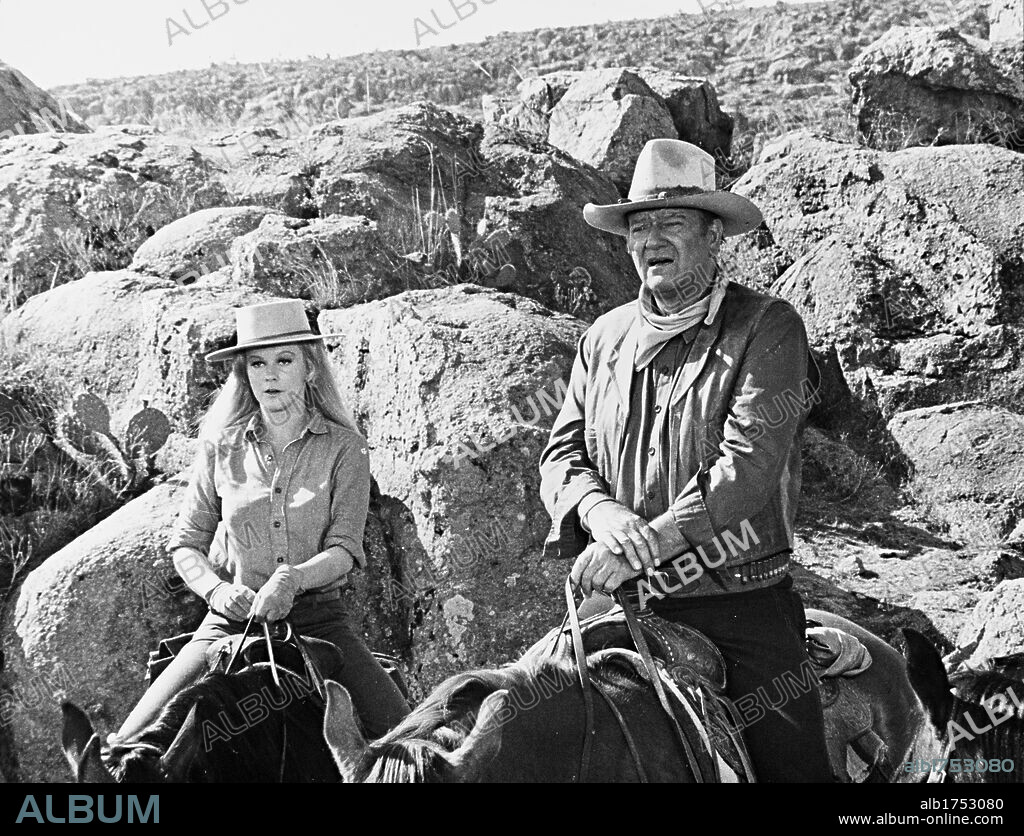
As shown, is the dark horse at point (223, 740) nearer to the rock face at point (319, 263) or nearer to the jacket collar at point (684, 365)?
the jacket collar at point (684, 365)

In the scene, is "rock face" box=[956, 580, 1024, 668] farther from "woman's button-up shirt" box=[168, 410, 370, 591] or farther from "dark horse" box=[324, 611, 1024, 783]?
"woman's button-up shirt" box=[168, 410, 370, 591]

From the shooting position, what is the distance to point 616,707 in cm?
390

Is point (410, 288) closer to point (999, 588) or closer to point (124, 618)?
point (124, 618)

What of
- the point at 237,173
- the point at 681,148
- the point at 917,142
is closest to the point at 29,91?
the point at 237,173

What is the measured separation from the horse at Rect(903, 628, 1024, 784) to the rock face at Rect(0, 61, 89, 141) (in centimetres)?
1160

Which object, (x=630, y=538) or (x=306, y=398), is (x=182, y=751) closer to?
(x=630, y=538)

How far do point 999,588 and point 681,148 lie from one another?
3.35 metres

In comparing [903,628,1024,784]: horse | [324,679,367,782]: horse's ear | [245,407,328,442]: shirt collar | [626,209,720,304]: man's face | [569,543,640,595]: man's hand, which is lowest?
[903,628,1024,784]: horse

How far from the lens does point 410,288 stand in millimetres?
9422

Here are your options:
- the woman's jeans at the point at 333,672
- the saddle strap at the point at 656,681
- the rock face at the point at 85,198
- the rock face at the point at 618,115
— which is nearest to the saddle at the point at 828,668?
the saddle strap at the point at 656,681

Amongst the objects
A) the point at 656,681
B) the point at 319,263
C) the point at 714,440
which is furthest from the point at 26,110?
the point at 656,681

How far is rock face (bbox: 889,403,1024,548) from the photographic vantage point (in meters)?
8.73

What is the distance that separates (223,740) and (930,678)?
8.34ft

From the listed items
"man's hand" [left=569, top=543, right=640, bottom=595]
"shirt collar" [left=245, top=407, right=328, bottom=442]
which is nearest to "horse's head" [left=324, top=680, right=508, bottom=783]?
"man's hand" [left=569, top=543, right=640, bottom=595]
